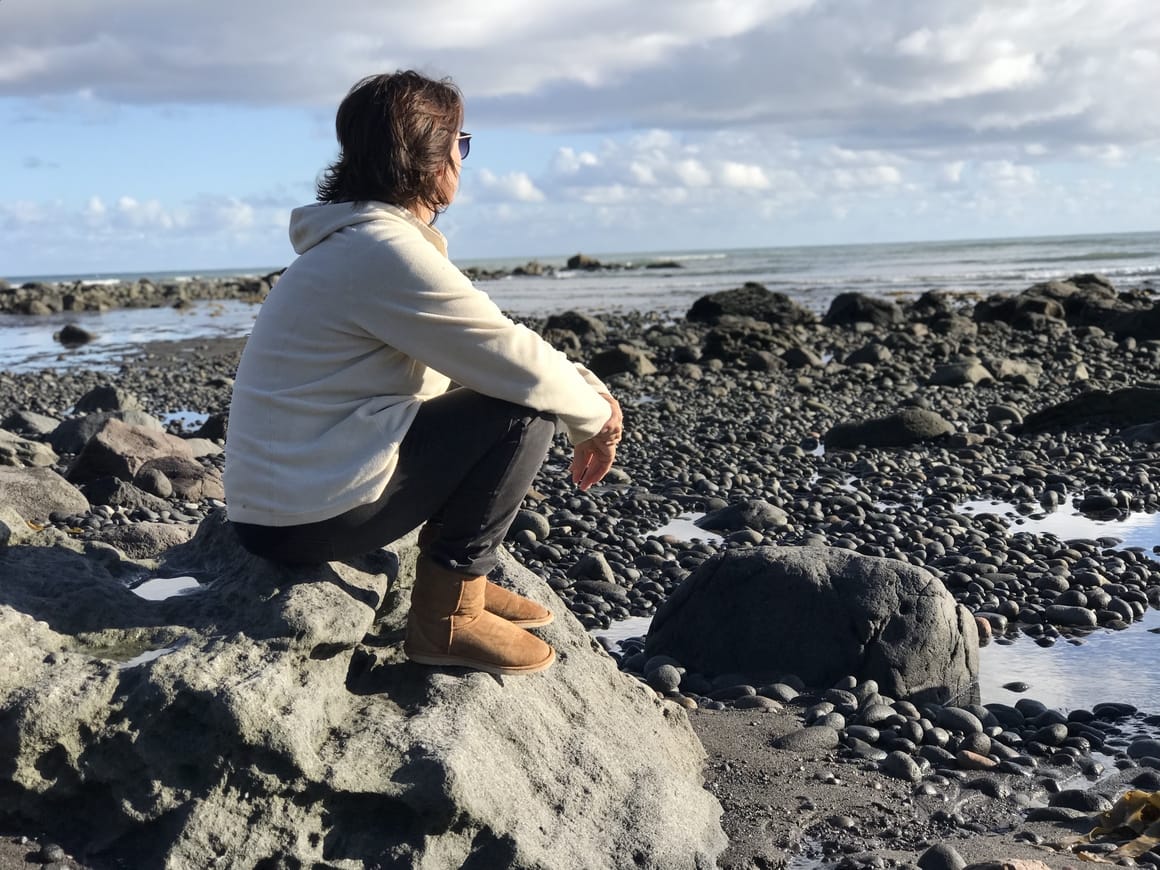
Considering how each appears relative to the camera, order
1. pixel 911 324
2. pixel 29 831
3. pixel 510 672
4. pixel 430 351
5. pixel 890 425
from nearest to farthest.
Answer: pixel 29 831
pixel 430 351
pixel 510 672
pixel 890 425
pixel 911 324

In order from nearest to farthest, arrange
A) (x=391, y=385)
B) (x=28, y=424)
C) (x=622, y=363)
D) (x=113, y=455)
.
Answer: (x=391, y=385) < (x=113, y=455) < (x=28, y=424) < (x=622, y=363)

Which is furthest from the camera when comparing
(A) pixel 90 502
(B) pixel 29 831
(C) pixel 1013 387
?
(C) pixel 1013 387

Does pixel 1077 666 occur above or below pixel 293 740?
below

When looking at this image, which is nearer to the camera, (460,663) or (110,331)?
(460,663)

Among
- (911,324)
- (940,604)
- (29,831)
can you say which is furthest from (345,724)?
(911,324)

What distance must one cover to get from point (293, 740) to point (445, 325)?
126 cm

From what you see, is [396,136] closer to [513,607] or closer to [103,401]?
[513,607]

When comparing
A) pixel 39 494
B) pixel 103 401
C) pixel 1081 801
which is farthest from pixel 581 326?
pixel 1081 801

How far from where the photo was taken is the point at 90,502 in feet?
31.4

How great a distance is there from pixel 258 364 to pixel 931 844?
2.81m

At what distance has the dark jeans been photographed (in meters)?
3.67

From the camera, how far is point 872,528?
29.1 feet

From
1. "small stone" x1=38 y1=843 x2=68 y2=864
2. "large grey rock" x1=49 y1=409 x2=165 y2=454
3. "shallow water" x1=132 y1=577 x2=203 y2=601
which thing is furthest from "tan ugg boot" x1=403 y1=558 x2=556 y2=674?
"large grey rock" x1=49 y1=409 x2=165 y2=454

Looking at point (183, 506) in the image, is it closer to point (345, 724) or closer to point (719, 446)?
point (719, 446)
